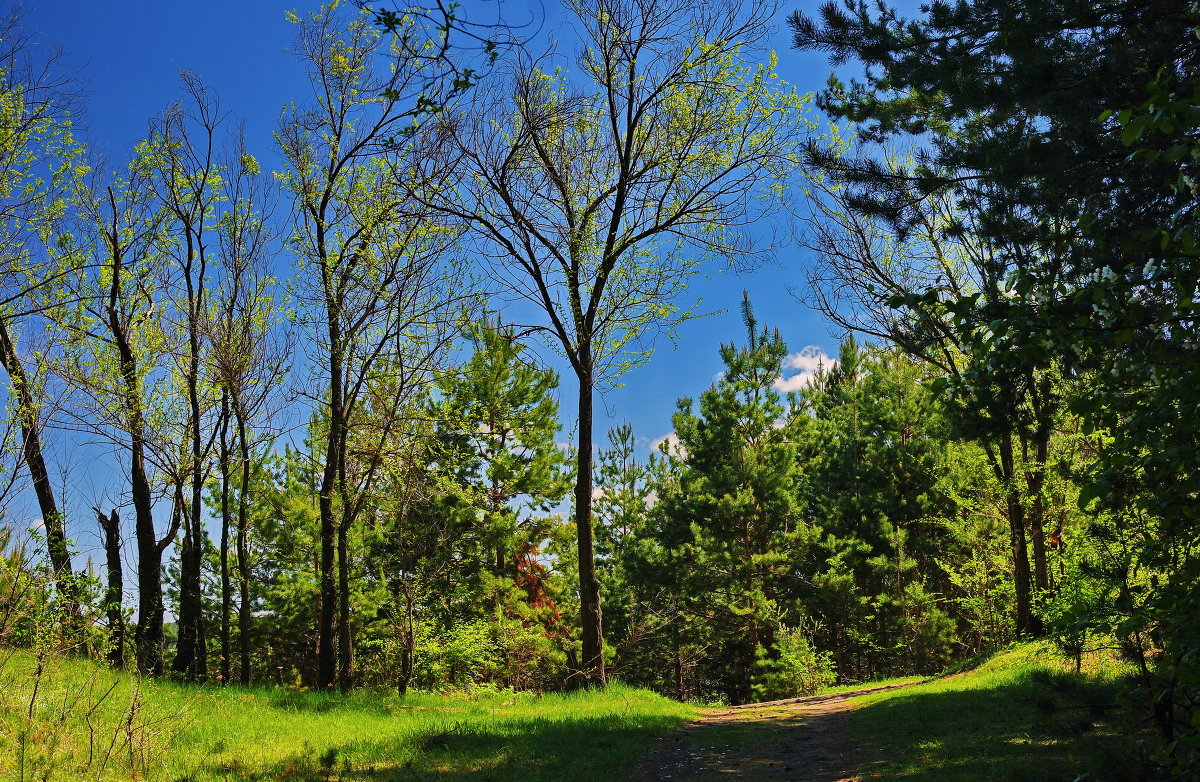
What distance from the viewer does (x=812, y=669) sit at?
67.7 feet

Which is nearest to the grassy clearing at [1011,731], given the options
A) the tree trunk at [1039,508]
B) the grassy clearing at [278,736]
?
the grassy clearing at [278,736]

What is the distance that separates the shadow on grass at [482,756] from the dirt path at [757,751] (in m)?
0.32

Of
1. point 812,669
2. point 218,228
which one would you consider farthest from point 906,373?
point 218,228

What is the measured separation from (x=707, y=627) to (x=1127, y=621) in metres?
21.9

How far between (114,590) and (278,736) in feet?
22.9

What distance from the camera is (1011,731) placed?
22.0 feet

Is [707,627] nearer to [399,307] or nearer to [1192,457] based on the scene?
[399,307]

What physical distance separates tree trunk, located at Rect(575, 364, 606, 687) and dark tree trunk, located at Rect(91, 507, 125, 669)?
6941mm

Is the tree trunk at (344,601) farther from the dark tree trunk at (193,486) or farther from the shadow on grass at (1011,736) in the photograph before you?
the shadow on grass at (1011,736)

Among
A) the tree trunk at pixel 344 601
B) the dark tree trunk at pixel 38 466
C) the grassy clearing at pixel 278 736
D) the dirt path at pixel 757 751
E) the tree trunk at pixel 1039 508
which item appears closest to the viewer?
the grassy clearing at pixel 278 736

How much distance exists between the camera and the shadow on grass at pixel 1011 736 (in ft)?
12.4

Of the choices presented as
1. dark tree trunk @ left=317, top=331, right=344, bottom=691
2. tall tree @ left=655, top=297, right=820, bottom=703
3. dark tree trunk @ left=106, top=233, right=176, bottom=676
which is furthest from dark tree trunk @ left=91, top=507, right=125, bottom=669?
tall tree @ left=655, top=297, right=820, bottom=703

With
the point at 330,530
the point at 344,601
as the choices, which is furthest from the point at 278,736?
the point at 344,601

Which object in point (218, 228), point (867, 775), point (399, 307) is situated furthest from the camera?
point (218, 228)
